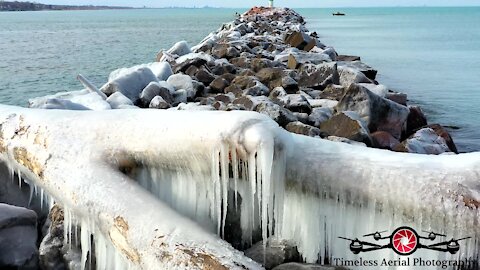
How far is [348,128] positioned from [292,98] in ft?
5.95

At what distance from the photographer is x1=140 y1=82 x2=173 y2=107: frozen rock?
25.6 ft

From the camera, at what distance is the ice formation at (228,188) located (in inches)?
103

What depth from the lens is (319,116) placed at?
6477 millimetres

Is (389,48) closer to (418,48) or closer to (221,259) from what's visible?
(418,48)

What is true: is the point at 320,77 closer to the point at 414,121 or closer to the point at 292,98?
the point at 292,98

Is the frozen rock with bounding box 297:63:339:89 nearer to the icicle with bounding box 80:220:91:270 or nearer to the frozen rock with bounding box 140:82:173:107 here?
the frozen rock with bounding box 140:82:173:107

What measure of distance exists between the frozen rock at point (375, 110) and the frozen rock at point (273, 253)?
344 cm

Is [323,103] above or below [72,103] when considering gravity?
below

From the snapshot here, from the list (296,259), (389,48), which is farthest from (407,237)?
(389,48)

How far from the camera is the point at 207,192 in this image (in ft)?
10.0

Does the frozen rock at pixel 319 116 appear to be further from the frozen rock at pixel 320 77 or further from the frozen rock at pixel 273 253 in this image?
the frozen rock at pixel 273 253

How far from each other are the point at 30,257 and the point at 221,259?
177cm

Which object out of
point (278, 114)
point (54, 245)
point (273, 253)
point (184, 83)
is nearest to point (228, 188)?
point (273, 253)

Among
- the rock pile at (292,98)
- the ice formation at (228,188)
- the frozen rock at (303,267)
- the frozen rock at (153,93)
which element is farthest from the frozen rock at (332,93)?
the frozen rock at (303,267)
